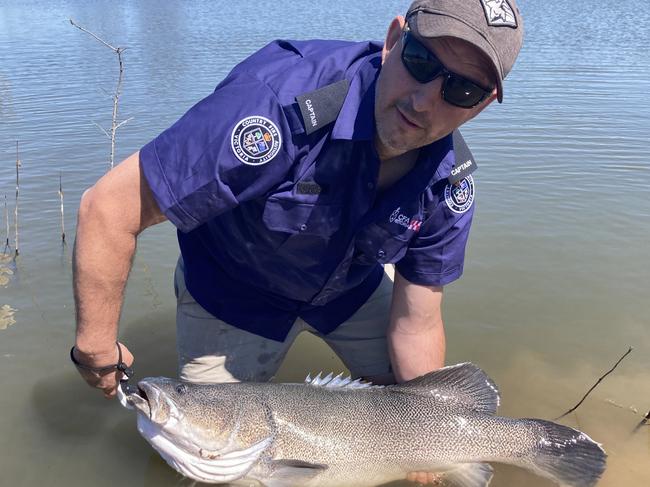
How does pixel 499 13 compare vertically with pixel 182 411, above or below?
above

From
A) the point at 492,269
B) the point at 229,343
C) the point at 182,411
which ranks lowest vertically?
the point at 492,269

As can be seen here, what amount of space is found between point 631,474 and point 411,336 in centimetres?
144

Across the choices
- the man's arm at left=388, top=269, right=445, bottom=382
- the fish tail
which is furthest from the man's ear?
the fish tail

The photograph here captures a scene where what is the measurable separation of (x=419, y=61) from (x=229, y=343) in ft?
6.29

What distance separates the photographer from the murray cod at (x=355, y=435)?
278 cm

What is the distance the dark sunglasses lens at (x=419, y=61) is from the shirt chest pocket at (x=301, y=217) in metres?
0.75

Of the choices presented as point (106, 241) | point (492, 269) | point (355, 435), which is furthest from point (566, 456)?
point (492, 269)

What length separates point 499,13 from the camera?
2449 millimetres

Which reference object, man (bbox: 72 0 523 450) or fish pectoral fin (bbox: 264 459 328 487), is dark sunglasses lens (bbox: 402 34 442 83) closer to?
man (bbox: 72 0 523 450)

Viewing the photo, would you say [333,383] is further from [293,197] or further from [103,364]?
[103,364]

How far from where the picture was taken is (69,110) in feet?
35.4

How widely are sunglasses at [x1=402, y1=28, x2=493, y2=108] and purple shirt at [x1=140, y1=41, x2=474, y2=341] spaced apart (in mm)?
307

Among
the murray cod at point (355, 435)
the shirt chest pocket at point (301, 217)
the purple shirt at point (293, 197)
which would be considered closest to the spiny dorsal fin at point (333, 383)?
the murray cod at point (355, 435)

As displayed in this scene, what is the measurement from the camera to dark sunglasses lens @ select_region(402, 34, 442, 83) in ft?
8.21
